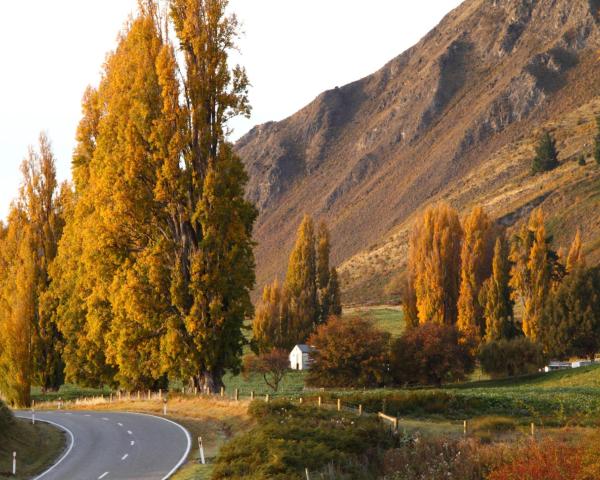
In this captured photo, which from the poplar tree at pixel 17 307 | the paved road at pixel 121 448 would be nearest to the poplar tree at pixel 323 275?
the poplar tree at pixel 17 307

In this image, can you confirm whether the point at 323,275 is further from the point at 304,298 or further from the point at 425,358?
the point at 425,358

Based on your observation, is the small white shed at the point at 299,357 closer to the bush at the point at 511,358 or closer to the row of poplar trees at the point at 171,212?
the bush at the point at 511,358

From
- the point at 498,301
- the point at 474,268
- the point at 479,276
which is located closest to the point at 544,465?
the point at 498,301

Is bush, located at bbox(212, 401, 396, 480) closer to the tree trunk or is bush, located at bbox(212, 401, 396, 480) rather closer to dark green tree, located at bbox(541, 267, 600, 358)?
the tree trunk

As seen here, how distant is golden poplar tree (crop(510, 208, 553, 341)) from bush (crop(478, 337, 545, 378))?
9695 mm

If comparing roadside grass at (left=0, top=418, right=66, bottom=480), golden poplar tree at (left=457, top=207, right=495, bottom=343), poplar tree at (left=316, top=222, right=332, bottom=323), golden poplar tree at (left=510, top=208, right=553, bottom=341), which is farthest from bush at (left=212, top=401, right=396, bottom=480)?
poplar tree at (left=316, top=222, right=332, bottom=323)

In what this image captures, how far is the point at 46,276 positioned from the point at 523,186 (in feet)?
407

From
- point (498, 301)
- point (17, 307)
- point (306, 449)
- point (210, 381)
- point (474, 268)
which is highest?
point (474, 268)

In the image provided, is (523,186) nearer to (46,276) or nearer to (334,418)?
(46,276)

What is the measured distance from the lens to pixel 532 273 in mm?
79000

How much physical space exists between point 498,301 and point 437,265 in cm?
851

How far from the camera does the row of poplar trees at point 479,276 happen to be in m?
76.2

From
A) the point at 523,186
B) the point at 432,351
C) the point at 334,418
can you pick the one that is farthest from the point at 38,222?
the point at 523,186

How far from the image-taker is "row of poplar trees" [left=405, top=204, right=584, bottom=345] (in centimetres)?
7625
